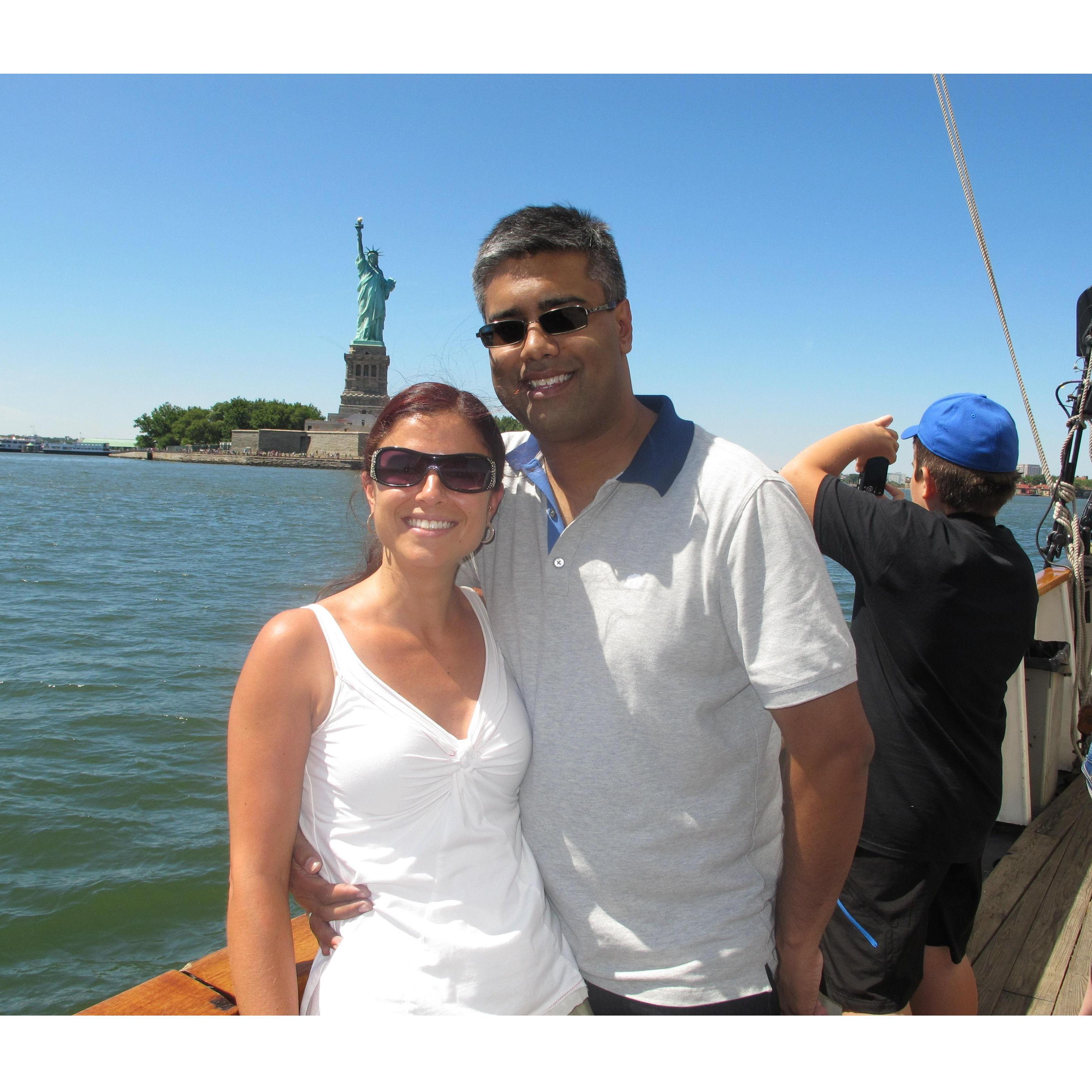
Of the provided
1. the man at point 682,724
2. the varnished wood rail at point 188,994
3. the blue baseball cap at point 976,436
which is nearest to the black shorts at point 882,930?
the man at point 682,724

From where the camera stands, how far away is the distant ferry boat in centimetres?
12081

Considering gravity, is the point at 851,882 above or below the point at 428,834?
below

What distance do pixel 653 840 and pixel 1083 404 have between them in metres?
3.29

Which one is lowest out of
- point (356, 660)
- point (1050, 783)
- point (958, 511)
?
point (1050, 783)

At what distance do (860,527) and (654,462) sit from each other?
25.4 inches

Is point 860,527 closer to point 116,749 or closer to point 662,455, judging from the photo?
point 662,455

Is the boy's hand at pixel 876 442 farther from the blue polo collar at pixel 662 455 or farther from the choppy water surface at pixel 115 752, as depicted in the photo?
the choppy water surface at pixel 115 752

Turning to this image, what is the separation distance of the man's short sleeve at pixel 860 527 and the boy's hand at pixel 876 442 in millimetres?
177

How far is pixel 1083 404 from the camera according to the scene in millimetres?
3572

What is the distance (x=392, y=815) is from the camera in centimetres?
125

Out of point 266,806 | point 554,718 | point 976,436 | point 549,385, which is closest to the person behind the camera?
point 266,806

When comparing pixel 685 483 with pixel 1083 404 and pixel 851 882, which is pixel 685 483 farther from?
pixel 1083 404

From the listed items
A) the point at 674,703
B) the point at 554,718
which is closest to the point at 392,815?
the point at 554,718
